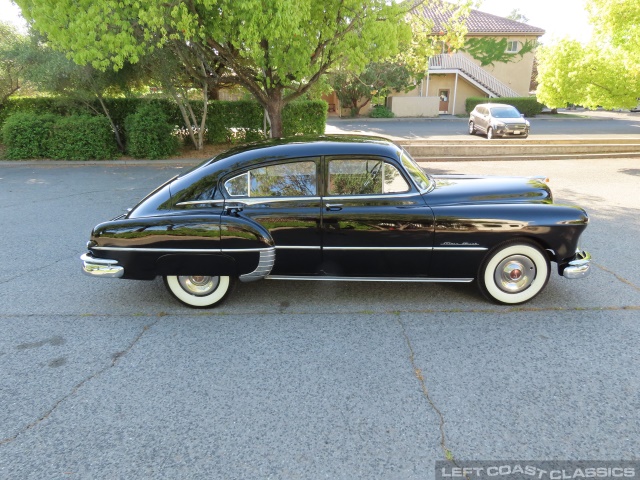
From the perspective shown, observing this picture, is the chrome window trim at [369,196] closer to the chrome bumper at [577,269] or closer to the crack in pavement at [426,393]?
the crack in pavement at [426,393]

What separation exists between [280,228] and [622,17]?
471 inches

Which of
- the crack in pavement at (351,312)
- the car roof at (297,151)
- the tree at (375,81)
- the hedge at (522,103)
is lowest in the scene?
the crack in pavement at (351,312)

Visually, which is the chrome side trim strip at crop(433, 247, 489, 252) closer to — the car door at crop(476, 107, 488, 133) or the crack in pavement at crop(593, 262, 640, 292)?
the crack in pavement at crop(593, 262, 640, 292)

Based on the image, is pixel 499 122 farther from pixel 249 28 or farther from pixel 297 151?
pixel 297 151

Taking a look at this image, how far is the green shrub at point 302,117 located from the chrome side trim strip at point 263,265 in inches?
458

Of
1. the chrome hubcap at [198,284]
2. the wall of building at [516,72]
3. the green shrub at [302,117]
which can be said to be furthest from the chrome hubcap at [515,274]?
the wall of building at [516,72]

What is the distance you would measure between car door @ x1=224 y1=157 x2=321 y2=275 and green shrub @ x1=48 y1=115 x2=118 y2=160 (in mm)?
11570

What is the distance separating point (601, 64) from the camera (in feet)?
37.4

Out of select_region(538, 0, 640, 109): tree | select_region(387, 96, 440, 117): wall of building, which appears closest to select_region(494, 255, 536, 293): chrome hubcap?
select_region(538, 0, 640, 109): tree

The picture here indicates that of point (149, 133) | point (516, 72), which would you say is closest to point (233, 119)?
point (149, 133)

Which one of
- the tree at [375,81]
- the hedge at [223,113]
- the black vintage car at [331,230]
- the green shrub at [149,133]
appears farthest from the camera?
the tree at [375,81]

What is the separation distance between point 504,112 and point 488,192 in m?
16.6

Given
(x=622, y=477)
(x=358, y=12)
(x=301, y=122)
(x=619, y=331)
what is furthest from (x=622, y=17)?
(x=622, y=477)

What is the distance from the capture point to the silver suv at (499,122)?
17656mm
